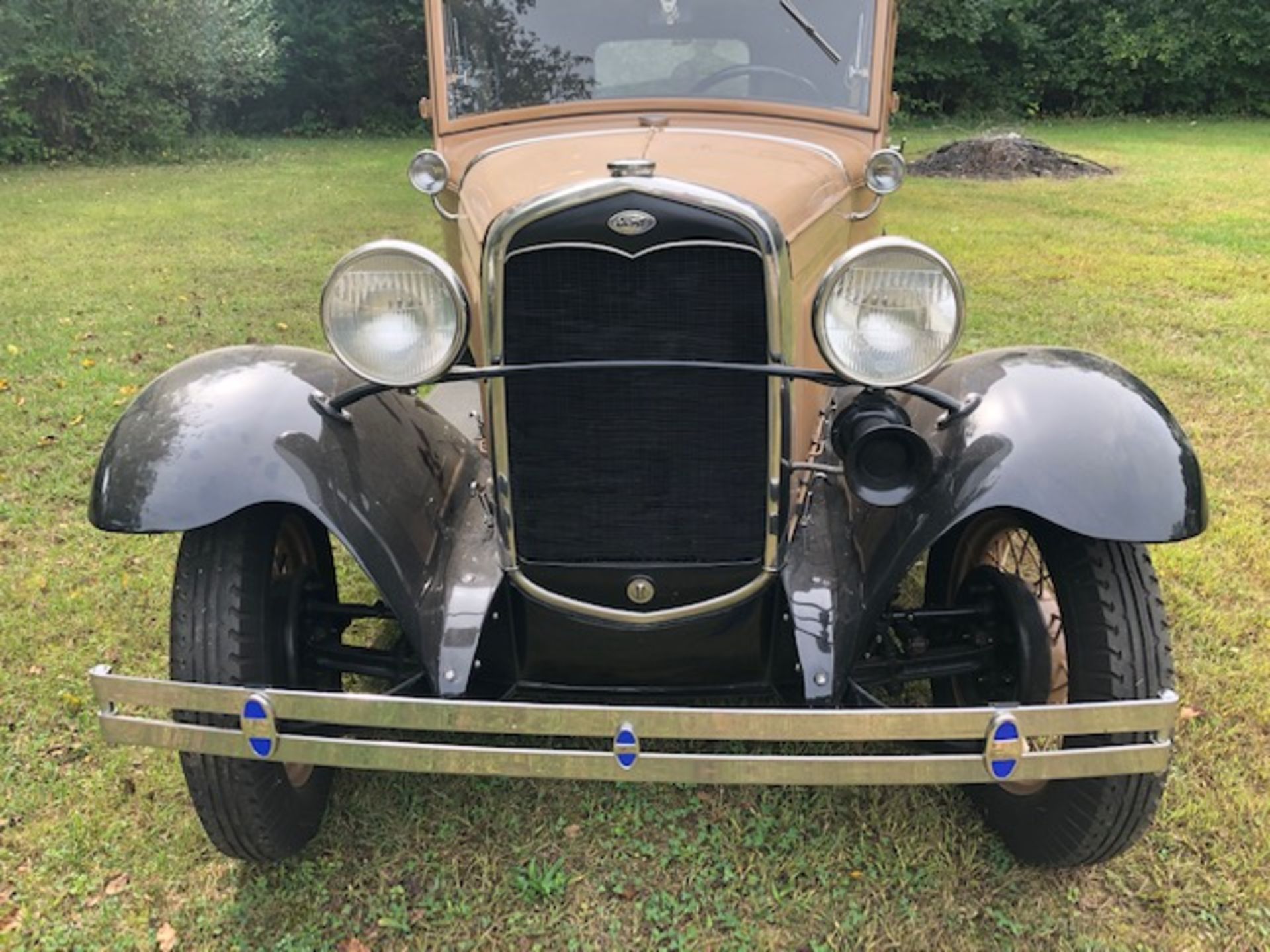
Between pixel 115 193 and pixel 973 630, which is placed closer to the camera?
pixel 973 630

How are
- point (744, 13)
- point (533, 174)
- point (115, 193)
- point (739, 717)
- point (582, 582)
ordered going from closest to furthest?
point (739, 717)
point (582, 582)
point (533, 174)
point (744, 13)
point (115, 193)

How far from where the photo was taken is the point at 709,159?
Answer: 2.52m

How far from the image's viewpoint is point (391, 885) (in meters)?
2.43

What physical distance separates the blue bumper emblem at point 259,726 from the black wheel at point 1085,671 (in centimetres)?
167

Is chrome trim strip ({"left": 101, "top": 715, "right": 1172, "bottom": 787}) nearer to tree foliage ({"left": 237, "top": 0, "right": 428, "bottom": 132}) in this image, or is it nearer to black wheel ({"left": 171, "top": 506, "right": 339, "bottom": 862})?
black wheel ({"left": 171, "top": 506, "right": 339, "bottom": 862})

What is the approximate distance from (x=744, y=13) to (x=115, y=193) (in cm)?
1212

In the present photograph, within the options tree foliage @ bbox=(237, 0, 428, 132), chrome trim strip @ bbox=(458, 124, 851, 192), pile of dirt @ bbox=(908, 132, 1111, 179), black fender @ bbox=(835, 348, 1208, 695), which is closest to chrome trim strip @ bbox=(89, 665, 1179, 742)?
black fender @ bbox=(835, 348, 1208, 695)

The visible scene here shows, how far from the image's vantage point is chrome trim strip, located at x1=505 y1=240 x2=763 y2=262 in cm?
198

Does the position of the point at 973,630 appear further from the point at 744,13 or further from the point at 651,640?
the point at 744,13

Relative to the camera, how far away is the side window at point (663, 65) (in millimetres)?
3035

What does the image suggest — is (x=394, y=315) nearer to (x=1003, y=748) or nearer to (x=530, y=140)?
(x=530, y=140)

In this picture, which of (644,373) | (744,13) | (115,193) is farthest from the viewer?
(115,193)

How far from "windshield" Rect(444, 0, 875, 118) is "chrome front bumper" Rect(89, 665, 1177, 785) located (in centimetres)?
197

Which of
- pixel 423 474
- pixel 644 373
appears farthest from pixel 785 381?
pixel 423 474
